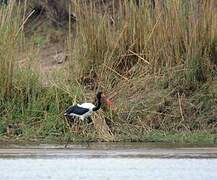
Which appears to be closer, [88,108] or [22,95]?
[88,108]

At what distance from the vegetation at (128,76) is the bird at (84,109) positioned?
26 cm

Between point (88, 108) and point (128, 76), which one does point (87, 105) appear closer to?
point (88, 108)

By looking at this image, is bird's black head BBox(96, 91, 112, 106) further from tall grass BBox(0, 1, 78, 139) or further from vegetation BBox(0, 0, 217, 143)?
tall grass BBox(0, 1, 78, 139)

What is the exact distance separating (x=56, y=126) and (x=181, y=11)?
3255mm

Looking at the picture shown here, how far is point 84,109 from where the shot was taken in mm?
16031

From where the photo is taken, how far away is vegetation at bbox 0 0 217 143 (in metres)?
16.5

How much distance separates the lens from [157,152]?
1412 centimetres

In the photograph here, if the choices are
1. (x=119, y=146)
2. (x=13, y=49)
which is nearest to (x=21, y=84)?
(x=13, y=49)

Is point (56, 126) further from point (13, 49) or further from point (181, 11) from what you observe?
point (181, 11)
